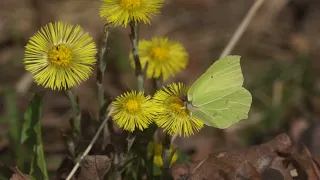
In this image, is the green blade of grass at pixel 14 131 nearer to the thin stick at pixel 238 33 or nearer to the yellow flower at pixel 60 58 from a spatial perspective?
the yellow flower at pixel 60 58

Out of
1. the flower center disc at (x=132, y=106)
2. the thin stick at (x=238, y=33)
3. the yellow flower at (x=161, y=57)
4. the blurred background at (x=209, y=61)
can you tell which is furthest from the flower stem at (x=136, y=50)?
the blurred background at (x=209, y=61)

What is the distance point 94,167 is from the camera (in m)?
1.99

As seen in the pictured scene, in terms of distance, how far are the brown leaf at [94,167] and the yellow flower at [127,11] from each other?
46cm

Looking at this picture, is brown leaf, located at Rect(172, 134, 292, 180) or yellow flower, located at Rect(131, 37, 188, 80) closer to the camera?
brown leaf, located at Rect(172, 134, 292, 180)

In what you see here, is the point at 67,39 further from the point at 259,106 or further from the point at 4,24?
the point at 4,24

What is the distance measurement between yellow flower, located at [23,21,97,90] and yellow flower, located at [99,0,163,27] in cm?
10

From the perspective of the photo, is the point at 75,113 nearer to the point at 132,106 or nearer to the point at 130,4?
the point at 132,106

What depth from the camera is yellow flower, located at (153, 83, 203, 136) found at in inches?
73.0

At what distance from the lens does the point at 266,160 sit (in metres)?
2.13

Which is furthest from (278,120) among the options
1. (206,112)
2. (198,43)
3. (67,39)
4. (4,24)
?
(4,24)

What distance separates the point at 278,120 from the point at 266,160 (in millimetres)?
1211

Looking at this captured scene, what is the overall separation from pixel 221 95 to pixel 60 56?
568mm

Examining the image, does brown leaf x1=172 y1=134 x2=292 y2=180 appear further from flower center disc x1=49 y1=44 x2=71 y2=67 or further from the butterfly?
flower center disc x1=49 y1=44 x2=71 y2=67

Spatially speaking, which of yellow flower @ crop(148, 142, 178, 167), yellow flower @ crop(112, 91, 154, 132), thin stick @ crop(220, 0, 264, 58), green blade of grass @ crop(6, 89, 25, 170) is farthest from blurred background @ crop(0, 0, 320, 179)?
yellow flower @ crop(112, 91, 154, 132)
